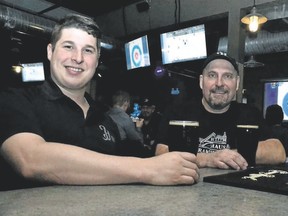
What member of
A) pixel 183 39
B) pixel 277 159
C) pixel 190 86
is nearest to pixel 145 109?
pixel 183 39

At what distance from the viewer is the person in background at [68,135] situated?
38.2 inches

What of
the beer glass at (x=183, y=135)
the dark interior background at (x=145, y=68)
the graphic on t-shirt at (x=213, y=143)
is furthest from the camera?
the dark interior background at (x=145, y=68)

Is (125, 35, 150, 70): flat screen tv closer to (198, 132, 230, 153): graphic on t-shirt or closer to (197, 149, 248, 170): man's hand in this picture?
(198, 132, 230, 153): graphic on t-shirt

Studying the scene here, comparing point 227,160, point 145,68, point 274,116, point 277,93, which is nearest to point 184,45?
point 274,116

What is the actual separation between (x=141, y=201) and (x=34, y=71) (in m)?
8.50

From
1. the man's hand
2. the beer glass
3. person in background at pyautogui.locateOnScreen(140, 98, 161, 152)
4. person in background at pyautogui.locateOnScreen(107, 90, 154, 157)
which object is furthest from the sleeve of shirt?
person in background at pyautogui.locateOnScreen(140, 98, 161, 152)

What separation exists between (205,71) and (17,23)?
3684mm

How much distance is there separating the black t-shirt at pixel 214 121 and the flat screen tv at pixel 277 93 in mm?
6050

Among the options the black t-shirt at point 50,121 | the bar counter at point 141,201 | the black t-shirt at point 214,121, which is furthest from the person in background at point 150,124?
the bar counter at point 141,201

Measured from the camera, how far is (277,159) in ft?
5.56

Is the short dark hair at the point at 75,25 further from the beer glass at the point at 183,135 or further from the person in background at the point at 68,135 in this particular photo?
the beer glass at the point at 183,135

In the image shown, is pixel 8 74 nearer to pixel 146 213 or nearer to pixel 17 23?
pixel 17 23

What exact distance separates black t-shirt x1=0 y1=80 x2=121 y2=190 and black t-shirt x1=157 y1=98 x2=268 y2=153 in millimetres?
539

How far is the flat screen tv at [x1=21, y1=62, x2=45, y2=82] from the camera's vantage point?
850 cm
